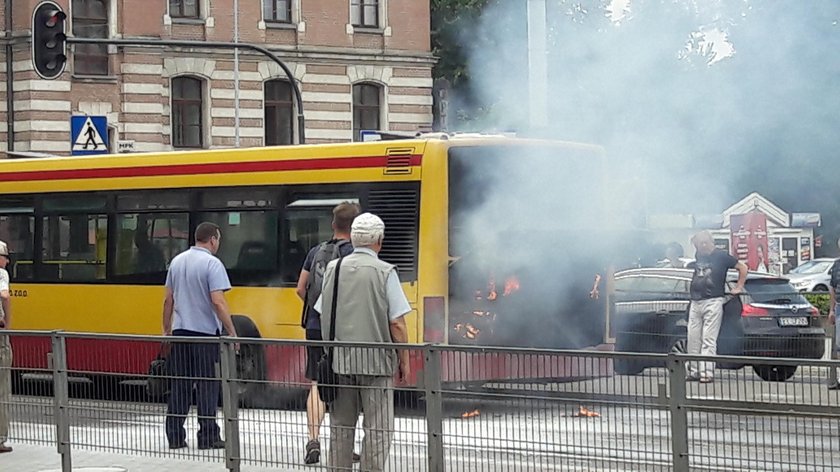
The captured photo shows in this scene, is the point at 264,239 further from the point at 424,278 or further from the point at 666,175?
the point at 666,175

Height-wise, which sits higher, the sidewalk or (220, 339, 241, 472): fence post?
(220, 339, 241, 472): fence post

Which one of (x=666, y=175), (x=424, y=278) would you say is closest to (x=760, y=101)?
(x=666, y=175)

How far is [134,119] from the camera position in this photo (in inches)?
1807

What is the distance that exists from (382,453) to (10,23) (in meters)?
38.2

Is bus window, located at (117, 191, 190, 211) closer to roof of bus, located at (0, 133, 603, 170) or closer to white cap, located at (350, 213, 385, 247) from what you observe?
roof of bus, located at (0, 133, 603, 170)

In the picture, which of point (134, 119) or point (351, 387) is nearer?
point (351, 387)

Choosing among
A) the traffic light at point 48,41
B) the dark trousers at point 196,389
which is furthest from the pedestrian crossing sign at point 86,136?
the dark trousers at point 196,389

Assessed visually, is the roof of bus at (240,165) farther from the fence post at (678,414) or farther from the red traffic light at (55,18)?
the fence post at (678,414)

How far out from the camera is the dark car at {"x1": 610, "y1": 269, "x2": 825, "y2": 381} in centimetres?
1897

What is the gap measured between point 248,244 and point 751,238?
20.0 metres

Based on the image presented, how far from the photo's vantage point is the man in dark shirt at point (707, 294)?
18234mm

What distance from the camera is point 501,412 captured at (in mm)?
8328

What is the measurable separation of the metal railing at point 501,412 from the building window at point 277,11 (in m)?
38.6

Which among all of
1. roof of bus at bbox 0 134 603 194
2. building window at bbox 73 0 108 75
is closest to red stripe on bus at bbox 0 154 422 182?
roof of bus at bbox 0 134 603 194
